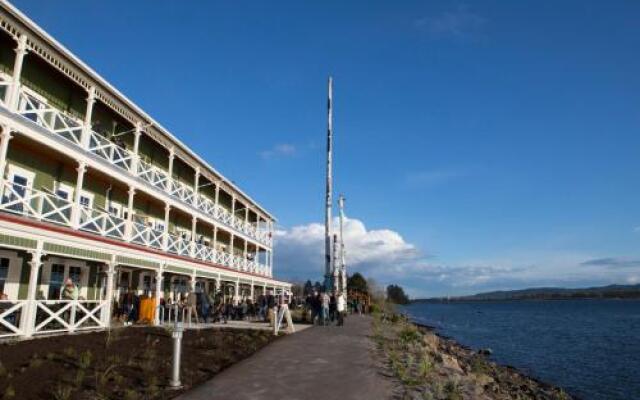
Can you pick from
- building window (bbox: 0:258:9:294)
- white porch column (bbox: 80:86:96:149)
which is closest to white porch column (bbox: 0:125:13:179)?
white porch column (bbox: 80:86:96:149)

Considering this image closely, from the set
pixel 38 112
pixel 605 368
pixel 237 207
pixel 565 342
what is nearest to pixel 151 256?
pixel 38 112

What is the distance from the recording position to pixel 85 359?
1029 centimetres

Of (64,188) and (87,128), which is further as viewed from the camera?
(64,188)

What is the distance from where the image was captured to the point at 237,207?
133 ft

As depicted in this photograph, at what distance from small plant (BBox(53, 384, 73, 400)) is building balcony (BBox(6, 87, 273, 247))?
8884 mm

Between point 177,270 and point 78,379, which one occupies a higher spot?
point 177,270

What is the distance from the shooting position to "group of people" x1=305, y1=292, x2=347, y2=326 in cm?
2362

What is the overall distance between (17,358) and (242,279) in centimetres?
2236

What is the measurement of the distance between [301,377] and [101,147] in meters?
12.3

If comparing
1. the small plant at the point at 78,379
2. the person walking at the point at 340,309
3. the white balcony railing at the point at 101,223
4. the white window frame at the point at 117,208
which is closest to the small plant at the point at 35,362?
the small plant at the point at 78,379

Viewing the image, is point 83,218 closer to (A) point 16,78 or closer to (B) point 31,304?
(B) point 31,304

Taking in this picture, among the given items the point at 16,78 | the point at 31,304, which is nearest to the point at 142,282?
the point at 31,304

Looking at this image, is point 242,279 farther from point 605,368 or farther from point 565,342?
point 565,342

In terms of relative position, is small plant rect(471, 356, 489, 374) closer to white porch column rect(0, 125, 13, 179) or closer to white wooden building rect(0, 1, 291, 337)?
white wooden building rect(0, 1, 291, 337)
